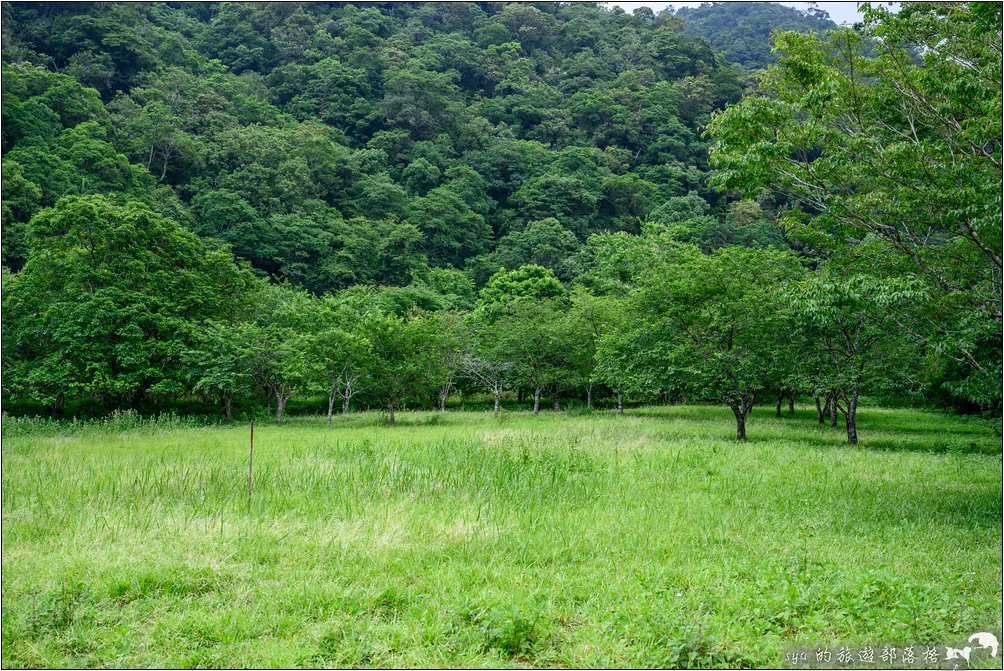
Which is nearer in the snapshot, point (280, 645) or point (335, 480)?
point (280, 645)

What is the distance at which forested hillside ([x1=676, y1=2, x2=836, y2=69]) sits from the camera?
123m

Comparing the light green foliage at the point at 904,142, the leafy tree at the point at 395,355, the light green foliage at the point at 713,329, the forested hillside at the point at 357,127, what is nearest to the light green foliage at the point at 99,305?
the leafy tree at the point at 395,355

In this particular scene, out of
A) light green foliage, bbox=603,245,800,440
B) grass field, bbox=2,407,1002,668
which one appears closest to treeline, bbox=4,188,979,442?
light green foliage, bbox=603,245,800,440

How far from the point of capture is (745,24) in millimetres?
143875

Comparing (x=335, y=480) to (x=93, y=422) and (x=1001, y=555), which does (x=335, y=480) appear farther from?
(x=93, y=422)

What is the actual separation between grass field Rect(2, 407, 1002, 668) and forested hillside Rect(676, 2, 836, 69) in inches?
4748

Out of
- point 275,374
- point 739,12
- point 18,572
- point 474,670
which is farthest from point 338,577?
point 739,12

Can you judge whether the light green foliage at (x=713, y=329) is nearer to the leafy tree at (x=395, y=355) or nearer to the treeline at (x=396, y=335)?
the treeline at (x=396, y=335)

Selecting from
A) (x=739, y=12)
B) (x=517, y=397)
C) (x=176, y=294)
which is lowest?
(x=517, y=397)

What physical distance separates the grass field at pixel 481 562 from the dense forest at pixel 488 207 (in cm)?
320

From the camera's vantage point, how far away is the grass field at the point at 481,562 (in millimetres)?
4914

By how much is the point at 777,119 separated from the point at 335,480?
30.5 ft

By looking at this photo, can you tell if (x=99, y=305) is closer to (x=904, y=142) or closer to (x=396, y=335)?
(x=396, y=335)

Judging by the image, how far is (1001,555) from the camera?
7.09 meters
